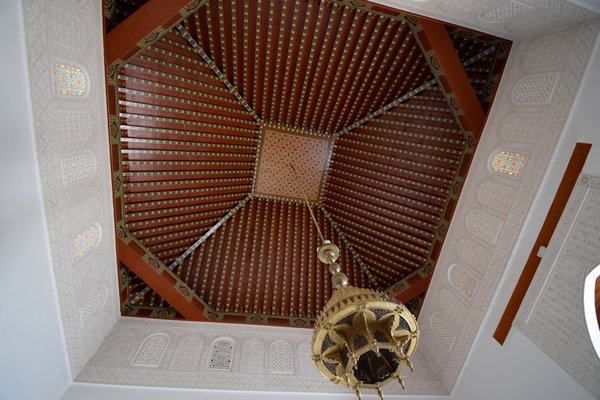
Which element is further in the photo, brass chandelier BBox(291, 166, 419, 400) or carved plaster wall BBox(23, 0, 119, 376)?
carved plaster wall BBox(23, 0, 119, 376)

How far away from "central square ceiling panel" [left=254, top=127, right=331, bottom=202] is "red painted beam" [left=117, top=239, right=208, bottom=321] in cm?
246

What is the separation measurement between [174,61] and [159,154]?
4.95 feet

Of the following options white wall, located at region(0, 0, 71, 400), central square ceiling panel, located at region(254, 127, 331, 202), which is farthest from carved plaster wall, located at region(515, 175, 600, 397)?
white wall, located at region(0, 0, 71, 400)

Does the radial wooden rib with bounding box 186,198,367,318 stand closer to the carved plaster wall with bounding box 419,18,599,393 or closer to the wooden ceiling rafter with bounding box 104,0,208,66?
the carved plaster wall with bounding box 419,18,599,393

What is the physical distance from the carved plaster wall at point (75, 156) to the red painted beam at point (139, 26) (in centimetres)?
14

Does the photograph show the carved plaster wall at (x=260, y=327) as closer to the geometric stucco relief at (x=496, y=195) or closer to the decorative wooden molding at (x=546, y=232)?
the geometric stucco relief at (x=496, y=195)

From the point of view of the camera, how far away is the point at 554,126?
11.5 feet

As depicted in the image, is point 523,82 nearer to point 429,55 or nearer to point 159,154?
point 429,55

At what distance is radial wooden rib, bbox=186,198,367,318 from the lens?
18.4 ft

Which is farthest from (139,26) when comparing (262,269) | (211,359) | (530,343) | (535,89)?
(530,343)

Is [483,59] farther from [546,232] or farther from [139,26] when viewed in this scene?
[139,26]

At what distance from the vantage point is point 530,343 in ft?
11.8

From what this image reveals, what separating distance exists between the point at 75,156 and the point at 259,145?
10.3 ft

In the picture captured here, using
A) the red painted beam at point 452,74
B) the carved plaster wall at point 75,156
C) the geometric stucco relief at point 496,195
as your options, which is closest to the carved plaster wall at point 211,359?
the carved plaster wall at point 75,156
